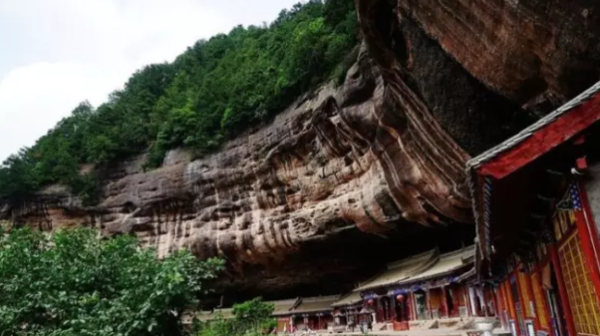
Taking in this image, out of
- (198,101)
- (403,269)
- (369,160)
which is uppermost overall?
(198,101)

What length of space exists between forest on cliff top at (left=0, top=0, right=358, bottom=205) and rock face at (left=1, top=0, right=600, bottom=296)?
120 centimetres

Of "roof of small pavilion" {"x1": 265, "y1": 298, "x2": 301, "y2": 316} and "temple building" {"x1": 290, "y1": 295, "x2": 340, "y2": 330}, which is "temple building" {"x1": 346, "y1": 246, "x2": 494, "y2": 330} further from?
"roof of small pavilion" {"x1": 265, "y1": 298, "x2": 301, "y2": 316}

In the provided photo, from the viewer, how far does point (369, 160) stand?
18031 millimetres

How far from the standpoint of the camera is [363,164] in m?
18.5

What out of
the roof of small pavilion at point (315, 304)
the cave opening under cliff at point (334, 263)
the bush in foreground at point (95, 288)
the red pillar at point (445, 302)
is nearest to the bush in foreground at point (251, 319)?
the cave opening under cliff at point (334, 263)

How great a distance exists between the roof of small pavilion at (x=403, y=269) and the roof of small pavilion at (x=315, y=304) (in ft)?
16.4

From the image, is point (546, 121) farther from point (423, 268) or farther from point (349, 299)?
point (349, 299)

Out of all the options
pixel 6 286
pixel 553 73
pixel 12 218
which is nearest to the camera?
pixel 553 73

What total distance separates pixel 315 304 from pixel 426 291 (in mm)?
10815

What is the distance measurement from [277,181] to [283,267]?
20.0ft

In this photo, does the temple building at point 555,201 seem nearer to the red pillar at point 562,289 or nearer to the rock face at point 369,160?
the red pillar at point 562,289

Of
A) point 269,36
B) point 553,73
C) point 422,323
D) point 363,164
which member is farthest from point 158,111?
point 553,73

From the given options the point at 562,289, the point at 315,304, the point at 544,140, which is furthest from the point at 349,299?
the point at 544,140

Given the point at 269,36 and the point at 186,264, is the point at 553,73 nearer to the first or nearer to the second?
the point at 186,264
